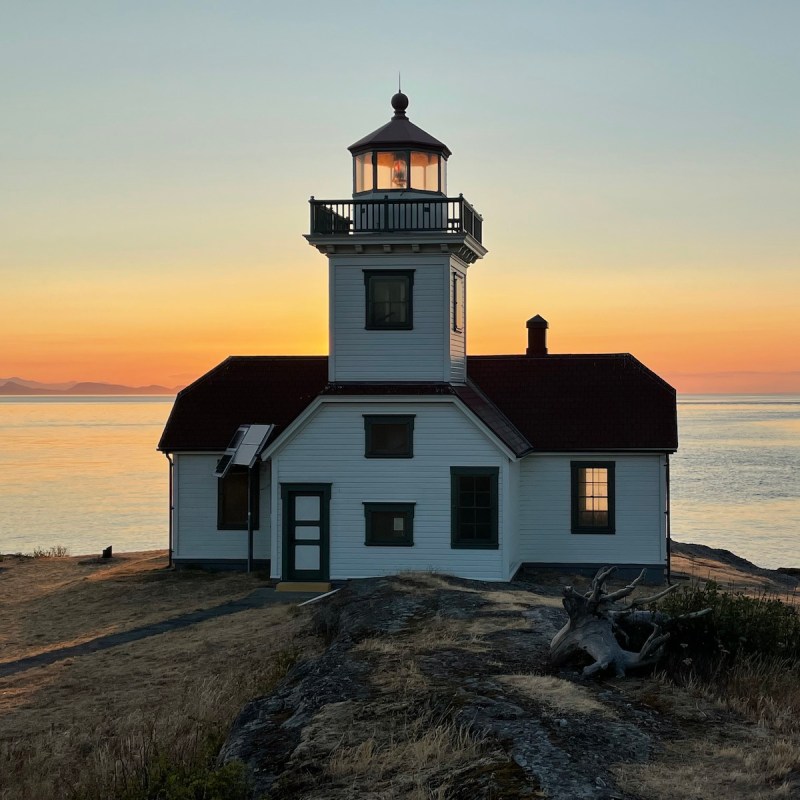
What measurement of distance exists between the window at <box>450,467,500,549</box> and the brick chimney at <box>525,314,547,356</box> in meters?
7.13

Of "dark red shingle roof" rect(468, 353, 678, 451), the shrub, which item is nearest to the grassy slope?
the shrub

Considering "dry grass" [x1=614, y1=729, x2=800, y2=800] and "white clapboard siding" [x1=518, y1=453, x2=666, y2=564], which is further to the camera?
"white clapboard siding" [x1=518, y1=453, x2=666, y2=564]

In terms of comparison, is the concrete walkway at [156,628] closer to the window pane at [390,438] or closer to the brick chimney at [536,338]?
the window pane at [390,438]

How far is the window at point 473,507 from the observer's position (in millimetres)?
21000

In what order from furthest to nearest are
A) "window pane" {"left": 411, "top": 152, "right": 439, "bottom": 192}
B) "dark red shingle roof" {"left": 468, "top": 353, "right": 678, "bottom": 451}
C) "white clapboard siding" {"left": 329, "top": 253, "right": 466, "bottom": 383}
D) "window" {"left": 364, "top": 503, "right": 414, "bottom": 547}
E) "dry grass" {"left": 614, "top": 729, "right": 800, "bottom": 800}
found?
1. "dark red shingle roof" {"left": 468, "top": 353, "right": 678, "bottom": 451}
2. "window pane" {"left": 411, "top": 152, "right": 439, "bottom": 192}
3. "white clapboard siding" {"left": 329, "top": 253, "right": 466, "bottom": 383}
4. "window" {"left": 364, "top": 503, "right": 414, "bottom": 547}
5. "dry grass" {"left": 614, "top": 729, "right": 800, "bottom": 800}

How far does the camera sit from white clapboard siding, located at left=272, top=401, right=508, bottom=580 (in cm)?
2103

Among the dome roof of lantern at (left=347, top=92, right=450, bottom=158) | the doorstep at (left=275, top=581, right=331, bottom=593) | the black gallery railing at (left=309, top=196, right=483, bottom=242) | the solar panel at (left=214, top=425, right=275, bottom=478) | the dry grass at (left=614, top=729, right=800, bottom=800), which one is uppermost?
the dome roof of lantern at (left=347, top=92, right=450, bottom=158)

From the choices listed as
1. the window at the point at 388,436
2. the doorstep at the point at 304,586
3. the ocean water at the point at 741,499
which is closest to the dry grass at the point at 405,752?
the doorstep at the point at 304,586

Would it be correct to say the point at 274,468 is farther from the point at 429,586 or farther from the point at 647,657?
the point at 647,657

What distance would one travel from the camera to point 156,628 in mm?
18344

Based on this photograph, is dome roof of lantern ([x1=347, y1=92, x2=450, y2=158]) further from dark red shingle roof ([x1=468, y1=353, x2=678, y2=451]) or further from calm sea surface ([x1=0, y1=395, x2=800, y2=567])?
calm sea surface ([x1=0, y1=395, x2=800, y2=567])

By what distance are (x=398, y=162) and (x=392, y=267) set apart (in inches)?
91.9

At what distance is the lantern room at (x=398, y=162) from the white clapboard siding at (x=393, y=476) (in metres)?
4.80

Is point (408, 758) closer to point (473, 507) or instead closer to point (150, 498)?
point (473, 507)
